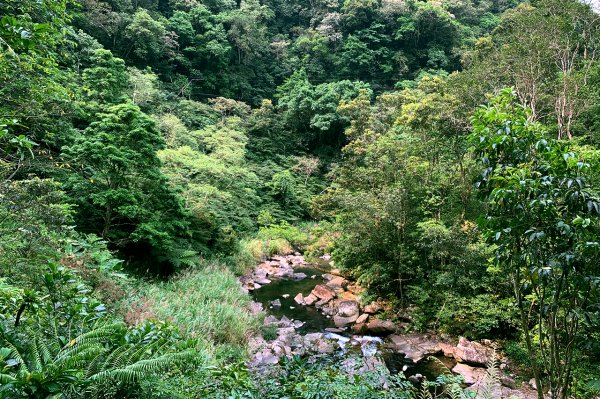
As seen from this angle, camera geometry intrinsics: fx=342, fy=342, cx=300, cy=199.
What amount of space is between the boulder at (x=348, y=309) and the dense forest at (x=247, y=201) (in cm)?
67

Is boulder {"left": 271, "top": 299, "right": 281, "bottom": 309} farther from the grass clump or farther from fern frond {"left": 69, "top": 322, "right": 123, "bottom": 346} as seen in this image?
fern frond {"left": 69, "top": 322, "right": 123, "bottom": 346}

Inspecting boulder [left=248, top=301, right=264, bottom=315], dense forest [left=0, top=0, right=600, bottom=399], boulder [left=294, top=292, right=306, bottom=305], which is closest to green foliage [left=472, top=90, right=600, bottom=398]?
dense forest [left=0, top=0, right=600, bottom=399]

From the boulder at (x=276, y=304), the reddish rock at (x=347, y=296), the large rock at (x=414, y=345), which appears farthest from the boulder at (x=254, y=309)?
the large rock at (x=414, y=345)

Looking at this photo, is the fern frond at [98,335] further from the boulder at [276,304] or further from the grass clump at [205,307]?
the boulder at [276,304]

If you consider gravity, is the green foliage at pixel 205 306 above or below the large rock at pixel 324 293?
above

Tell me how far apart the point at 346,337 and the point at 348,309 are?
5.12 feet

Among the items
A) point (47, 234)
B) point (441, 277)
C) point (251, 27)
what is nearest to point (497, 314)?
point (441, 277)

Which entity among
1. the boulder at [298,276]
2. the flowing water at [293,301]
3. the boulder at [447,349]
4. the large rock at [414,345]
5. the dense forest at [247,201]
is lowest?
the boulder at [298,276]

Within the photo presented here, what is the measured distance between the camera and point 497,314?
800cm

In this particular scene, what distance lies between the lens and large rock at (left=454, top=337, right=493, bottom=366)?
25.8 ft

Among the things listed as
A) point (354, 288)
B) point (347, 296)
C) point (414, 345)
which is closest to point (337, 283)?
point (354, 288)

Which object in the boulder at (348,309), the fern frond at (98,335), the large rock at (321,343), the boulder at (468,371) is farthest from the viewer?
the boulder at (348,309)

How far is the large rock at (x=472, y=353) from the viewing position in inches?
309

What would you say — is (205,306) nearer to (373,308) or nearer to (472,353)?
(373,308)
